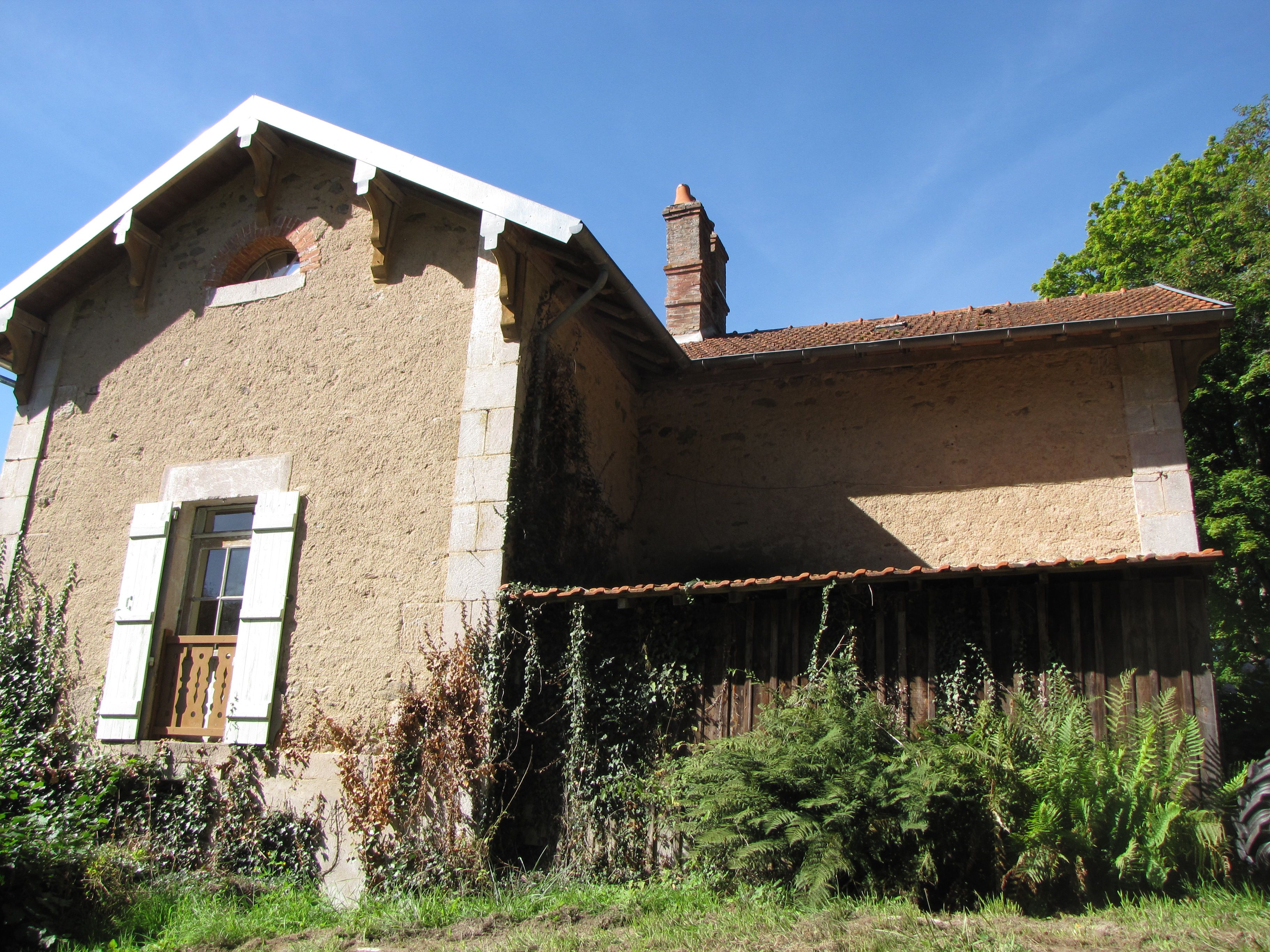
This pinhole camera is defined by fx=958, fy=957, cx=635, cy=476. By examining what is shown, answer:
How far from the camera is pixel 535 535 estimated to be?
6.20 meters

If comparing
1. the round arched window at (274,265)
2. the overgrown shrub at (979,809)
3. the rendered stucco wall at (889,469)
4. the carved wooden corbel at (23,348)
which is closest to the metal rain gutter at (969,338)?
the rendered stucco wall at (889,469)

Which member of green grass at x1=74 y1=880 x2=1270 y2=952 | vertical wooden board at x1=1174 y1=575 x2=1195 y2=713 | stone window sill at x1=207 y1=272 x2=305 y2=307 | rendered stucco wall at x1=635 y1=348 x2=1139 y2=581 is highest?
stone window sill at x1=207 y1=272 x2=305 y2=307

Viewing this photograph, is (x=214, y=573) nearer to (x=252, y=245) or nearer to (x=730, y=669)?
(x=252, y=245)

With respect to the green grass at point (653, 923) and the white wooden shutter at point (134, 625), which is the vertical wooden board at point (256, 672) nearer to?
the white wooden shutter at point (134, 625)

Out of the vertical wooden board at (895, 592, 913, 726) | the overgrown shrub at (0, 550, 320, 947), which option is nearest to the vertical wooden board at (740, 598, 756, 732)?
the vertical wooden board at (895, 592, 913, 726)

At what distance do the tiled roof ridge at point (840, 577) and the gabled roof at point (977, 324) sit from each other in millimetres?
1957

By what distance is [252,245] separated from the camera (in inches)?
292

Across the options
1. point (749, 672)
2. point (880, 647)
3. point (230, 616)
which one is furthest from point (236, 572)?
point (880, 647)

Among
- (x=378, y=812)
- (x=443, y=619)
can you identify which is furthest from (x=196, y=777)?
(x=443, y=619)

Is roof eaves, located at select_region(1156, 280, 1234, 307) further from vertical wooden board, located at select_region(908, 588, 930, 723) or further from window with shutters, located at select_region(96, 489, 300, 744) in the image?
window with shutters, located at select_region(96, 489, 300, 744)

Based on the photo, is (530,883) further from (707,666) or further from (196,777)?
(196,777)

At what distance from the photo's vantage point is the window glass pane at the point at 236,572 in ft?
22.0

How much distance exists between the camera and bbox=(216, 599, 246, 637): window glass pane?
21.8ft

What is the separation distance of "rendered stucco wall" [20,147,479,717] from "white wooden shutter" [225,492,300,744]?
0.31ft
